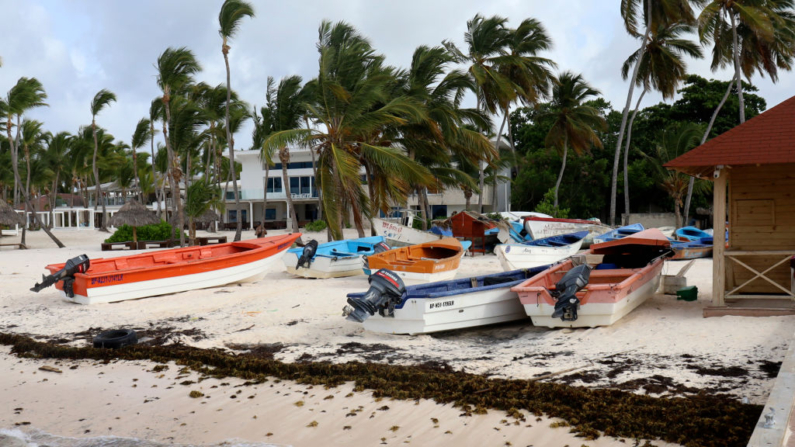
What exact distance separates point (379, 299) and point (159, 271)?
20.1 ft

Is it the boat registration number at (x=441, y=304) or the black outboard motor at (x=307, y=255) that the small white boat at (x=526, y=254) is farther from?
the boat registration number at (x=441, y=304)

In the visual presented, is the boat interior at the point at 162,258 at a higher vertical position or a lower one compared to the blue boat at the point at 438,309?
higher

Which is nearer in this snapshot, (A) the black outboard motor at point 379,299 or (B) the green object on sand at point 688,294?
(A) the black outboard motor at point 379,299

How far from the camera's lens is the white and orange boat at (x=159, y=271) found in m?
11.2

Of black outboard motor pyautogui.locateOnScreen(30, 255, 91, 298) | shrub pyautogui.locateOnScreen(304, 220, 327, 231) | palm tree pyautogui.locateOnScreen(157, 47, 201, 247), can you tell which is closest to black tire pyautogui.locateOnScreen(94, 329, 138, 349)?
black outboard motor pyautogui.locateOnScreen(30, 255, 91, 298)

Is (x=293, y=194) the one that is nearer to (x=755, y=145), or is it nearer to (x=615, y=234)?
(x=615, y=234)

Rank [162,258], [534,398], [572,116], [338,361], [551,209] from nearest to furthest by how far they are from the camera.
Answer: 1. [534,398]
2. [338,361]
3. [162,258]
4. [551,209]
5. [572,116]

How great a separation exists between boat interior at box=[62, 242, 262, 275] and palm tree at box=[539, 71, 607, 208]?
20618 millimetres

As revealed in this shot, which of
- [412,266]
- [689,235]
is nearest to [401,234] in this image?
[412,266]

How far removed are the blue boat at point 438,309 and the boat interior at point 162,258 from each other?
20.1 ft

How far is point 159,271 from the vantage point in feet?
39.5

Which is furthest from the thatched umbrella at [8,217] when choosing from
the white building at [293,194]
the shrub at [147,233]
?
the white building at [293,194]

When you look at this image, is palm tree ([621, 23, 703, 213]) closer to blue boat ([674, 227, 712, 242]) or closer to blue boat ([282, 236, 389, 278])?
blue boat ([674, 227, 712, 242])

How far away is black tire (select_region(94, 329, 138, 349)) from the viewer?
26.3 feet
